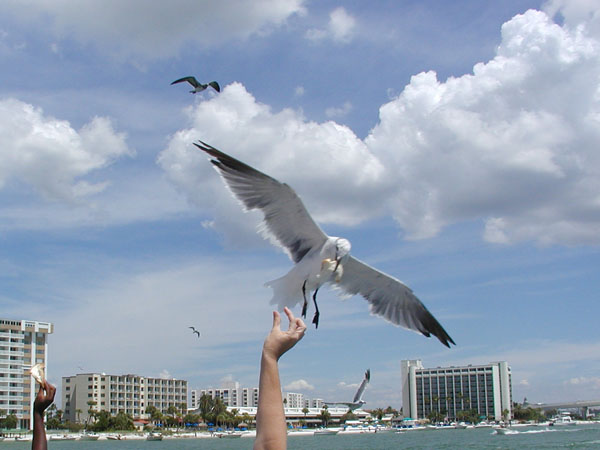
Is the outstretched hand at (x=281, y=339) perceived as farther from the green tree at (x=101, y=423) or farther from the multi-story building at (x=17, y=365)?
the green tree at (x=101, y=423)

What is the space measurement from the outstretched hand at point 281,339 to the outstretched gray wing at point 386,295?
6.37 m

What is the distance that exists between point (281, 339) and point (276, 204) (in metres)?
5.62

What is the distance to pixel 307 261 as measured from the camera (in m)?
7.30

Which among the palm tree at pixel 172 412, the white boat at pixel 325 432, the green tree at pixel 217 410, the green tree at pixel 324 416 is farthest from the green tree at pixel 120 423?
the green tree at pixel 324 416

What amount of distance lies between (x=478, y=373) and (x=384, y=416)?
97.0 feet

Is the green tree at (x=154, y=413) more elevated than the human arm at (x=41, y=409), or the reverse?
the human arm at (x=41, y=409)

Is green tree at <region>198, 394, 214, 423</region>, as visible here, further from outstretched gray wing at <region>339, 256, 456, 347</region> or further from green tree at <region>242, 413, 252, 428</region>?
outstretched gray wing at <region>339, 256, 456, 347</region>

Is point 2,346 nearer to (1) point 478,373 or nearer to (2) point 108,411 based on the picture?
(2) point 108,411

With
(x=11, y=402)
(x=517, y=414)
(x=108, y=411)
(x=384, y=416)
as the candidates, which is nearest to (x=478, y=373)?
(x=517, y=414)

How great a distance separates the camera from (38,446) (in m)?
4.36

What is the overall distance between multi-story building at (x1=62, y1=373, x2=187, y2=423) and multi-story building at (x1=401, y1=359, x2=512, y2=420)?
6966 centimetres

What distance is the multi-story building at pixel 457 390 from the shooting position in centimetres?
17700

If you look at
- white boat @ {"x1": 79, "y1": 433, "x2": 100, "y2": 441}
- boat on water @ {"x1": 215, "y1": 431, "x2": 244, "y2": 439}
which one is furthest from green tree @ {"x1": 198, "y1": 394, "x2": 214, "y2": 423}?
white boat @ {"x1": 79, "y1": 433, "x2": 100, "y2": 441}

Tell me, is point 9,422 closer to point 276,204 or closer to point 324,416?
point 324,416
